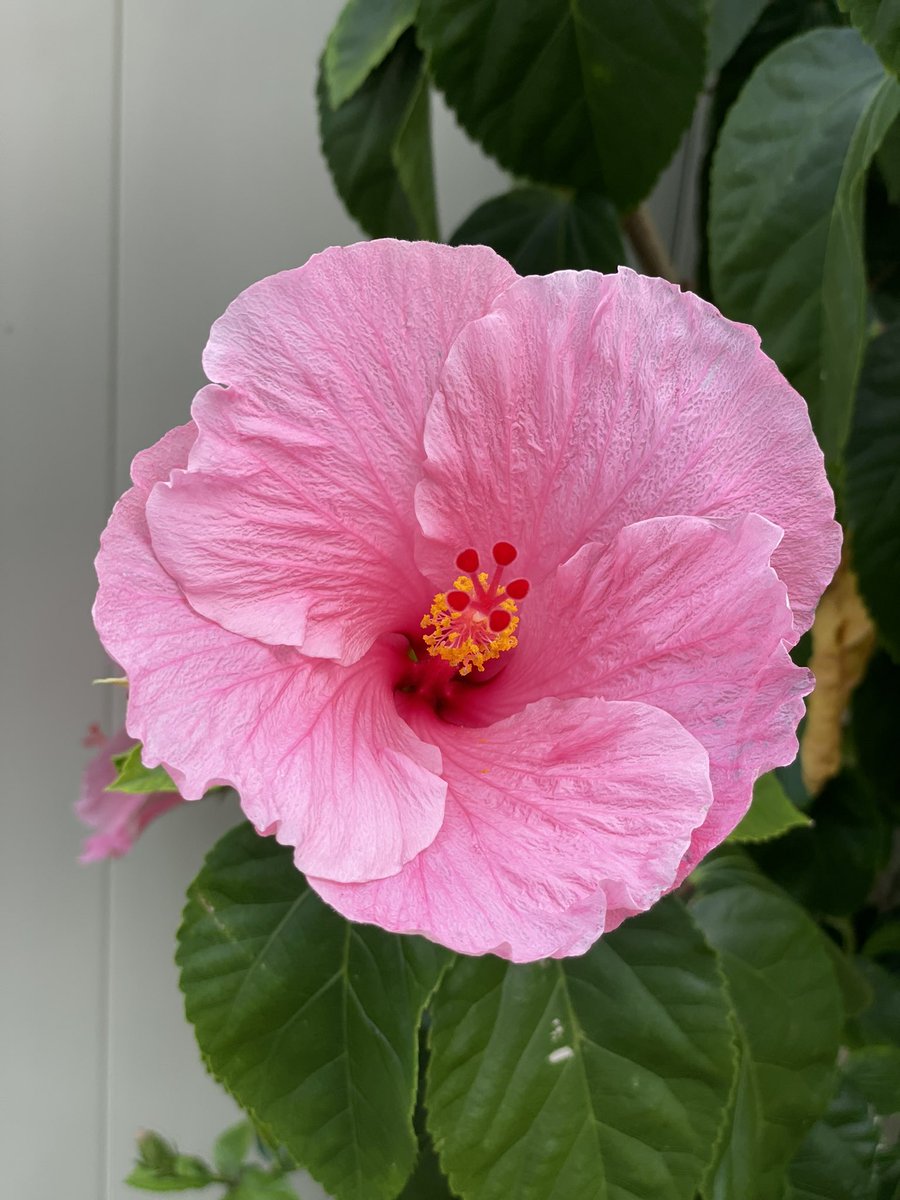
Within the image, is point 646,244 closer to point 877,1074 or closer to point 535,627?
point 535,627

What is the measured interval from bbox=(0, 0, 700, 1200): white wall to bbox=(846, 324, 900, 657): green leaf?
458 millimetres

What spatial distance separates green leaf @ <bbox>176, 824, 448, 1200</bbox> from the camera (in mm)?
476

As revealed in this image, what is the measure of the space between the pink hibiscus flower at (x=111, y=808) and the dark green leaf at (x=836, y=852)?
2.01 ft

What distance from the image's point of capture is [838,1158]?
67 centimetres

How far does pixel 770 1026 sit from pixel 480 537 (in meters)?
0.42

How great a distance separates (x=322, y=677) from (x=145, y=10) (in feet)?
2.45

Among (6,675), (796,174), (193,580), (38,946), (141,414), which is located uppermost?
(796,174)

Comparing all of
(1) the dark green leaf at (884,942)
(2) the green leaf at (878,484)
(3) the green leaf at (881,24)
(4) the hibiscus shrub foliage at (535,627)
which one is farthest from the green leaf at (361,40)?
(1) the dark green leaf at (884,942)

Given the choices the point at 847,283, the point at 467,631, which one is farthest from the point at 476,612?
the point at 847,283

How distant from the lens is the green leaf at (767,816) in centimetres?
57

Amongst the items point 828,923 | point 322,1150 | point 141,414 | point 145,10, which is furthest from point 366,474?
point 828,923

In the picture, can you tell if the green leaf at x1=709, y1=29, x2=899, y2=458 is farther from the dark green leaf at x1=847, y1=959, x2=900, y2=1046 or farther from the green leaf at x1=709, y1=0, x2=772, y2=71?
the dark green leaf at x1=847, y1=959, x2=900, y2=1046

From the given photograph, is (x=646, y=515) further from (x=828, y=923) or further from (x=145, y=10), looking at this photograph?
(x=828, y=923)

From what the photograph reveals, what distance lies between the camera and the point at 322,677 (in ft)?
1.27
